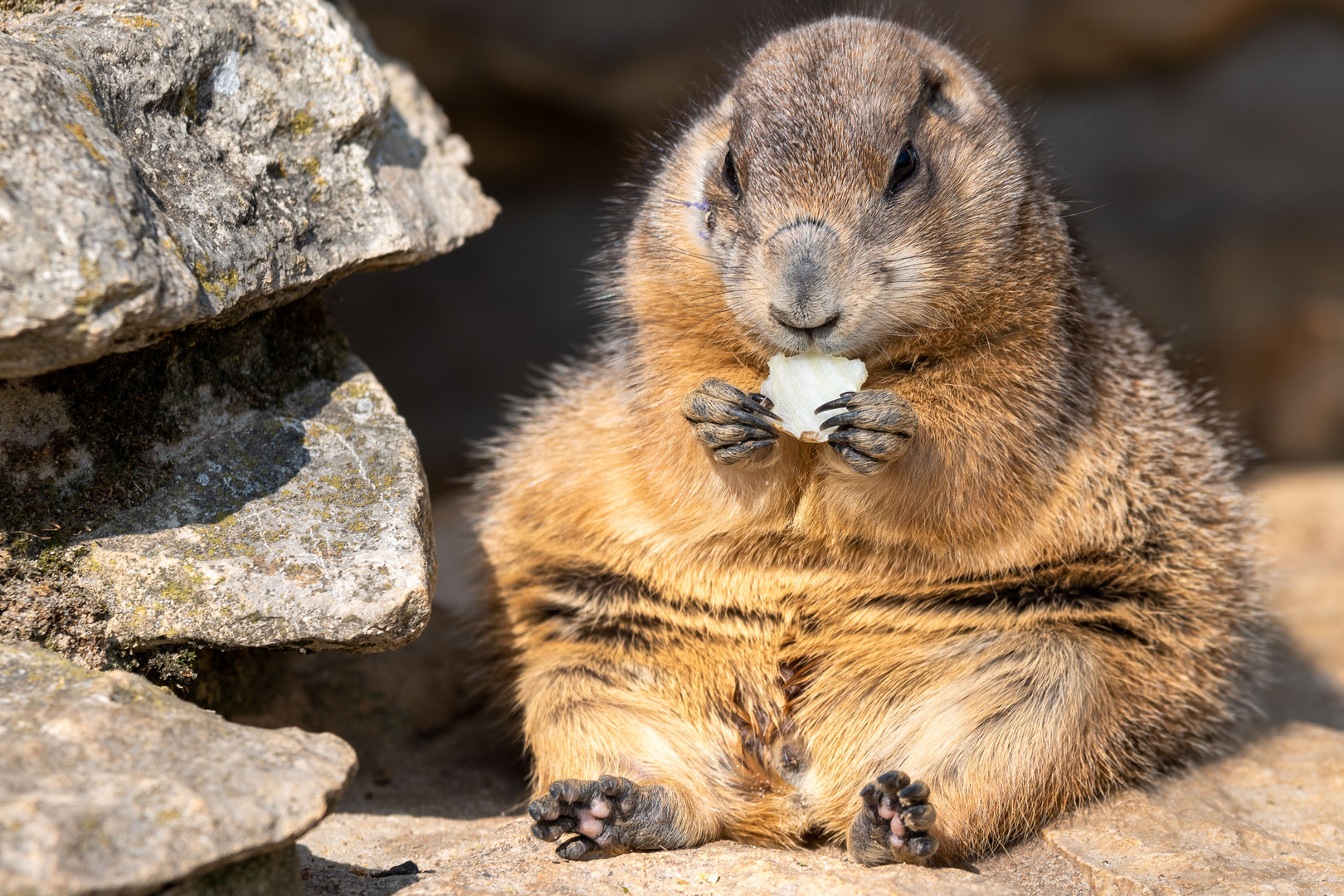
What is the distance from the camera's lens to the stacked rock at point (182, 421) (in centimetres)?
315

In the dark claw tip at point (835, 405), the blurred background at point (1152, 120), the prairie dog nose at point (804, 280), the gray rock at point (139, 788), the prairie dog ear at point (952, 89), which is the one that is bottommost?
the gray rock at point (139, 788)

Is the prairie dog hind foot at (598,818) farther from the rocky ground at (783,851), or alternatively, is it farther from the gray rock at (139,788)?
the gray rock at (139,788)

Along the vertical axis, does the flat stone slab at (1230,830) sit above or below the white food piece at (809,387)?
below

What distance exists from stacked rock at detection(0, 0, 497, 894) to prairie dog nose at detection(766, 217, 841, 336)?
1.52 metres

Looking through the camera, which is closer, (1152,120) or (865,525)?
(865,525)

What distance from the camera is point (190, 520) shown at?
4051 mm

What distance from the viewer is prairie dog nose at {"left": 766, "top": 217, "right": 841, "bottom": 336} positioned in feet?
13.2

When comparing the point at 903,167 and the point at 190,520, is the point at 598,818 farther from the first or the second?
the point at 903,167

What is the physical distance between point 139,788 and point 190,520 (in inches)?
Answer: 48.5

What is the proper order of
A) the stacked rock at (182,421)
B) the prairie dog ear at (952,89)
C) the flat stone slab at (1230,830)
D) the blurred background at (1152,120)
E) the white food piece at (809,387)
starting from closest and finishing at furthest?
the stacked rock at (182,421), the flat stone slab at (1230,830), the white food piece at (809,387), the prairie dog ear at (952,89), the blurred background at (1152,120)

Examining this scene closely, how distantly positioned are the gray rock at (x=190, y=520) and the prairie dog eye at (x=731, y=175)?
1664 mm

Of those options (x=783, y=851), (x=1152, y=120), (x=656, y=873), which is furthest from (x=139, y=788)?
(x=1152, y=120)

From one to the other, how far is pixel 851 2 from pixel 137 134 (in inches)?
141

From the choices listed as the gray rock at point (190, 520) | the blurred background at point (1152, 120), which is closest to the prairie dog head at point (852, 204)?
the gray rock at point (190, 520)
